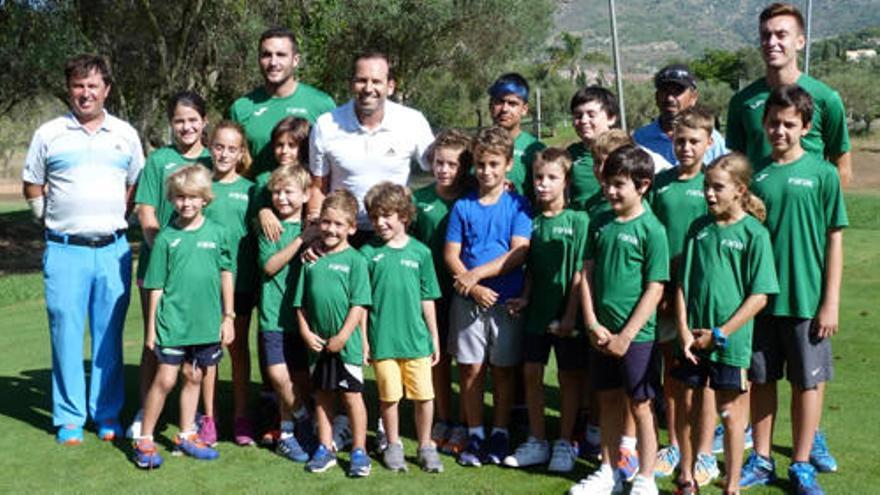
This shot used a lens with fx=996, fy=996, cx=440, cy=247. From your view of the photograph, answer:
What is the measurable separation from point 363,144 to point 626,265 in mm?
1757

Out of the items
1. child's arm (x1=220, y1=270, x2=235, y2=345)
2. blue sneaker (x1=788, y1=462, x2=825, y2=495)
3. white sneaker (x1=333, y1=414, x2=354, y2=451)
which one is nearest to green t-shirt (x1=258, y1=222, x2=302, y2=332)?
child's arm (x1=220, y1=270, x2=235, y2=345)

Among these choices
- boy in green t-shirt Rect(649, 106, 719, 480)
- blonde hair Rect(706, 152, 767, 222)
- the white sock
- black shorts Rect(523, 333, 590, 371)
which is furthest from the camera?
black shorts Rect(523, 333, 590, 371)

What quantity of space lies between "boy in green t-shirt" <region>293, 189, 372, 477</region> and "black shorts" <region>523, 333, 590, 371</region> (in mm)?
916

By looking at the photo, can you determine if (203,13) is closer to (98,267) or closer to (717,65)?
(98,267)

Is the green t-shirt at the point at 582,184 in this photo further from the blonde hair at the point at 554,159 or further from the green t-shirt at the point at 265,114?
the green t-shirt at the point at 265,114

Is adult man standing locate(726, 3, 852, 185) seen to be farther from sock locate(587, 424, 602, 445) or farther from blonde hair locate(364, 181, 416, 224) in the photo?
blonde hair locate(364, 181, 416, 224)

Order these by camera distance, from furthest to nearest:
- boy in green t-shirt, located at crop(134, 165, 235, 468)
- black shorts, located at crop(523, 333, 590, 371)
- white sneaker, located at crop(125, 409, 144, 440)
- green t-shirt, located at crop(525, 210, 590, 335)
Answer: white sneaker, located at crop(125, 409, 144, 440) < boy in green t-shirt, located at crop(134, 165, 235, 468) < black shorts, located at crop(523, 333, 590, 371) < green t-shirt, located at crop(525, 210, 590, 335)

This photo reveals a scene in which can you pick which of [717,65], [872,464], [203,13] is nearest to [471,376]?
[872,464]

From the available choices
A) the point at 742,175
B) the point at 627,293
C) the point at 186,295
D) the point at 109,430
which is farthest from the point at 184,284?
the point at 742,175

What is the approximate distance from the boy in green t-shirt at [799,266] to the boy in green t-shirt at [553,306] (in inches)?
36.7

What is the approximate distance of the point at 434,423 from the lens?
6.16 meters

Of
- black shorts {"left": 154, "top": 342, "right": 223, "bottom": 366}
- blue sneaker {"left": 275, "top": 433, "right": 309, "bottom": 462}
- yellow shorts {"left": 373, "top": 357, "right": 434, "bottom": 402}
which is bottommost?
blue sneaker {"left": 275, "top": 433, "right": 309, "bottom": 462}

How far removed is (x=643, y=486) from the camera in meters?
4.83

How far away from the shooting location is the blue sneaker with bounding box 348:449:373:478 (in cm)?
534
